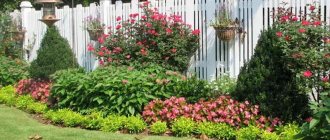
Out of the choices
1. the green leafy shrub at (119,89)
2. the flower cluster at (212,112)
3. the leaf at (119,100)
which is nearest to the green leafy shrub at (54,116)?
the green leafy shrub at (119,89)

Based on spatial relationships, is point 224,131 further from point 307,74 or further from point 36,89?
point 36,89

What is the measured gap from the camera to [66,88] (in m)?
9.20

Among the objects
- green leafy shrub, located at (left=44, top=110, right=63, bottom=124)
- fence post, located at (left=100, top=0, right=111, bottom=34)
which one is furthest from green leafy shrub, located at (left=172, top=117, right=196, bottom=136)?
fence post, located at (left=100, top=0, right=111, bottom=34)

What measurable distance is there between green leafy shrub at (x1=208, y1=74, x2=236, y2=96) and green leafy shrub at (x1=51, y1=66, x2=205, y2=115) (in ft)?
1.29

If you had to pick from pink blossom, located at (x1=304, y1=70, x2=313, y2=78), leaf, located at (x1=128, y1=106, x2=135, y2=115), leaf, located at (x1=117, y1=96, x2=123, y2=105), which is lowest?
leaf, located at (x1=128, y1=106, x2=135, y2=115)

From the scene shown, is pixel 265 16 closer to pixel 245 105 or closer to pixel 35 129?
pixel 245 105

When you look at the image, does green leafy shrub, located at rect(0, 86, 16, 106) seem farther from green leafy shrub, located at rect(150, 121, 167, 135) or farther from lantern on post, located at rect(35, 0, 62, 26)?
green leafy shrub, located at rect(150, 121, 167, 135)

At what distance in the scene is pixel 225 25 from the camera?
8953 millimetres

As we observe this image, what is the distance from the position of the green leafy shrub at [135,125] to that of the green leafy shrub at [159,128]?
0.63ft

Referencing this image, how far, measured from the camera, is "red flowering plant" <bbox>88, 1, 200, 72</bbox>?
387 inches

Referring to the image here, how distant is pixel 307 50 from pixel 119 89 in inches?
126

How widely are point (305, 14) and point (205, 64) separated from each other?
2.72 m

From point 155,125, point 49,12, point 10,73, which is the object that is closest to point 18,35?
point 10,73

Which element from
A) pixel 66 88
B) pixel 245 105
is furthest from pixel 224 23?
pixel 66 88
